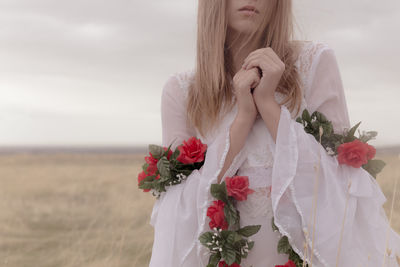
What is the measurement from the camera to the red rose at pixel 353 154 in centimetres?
205

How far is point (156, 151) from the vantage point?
234 centimetres

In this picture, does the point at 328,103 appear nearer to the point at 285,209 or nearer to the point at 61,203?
the point at 285,209

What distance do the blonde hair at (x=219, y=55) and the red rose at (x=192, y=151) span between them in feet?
0.50

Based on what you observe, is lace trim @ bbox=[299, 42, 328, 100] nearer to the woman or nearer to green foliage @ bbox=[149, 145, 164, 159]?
the woman

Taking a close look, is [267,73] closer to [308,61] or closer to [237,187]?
[308,61]

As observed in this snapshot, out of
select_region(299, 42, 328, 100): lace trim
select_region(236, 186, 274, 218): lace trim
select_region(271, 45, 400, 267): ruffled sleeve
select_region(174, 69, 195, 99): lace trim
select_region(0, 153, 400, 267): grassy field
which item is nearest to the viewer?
select_region(271, 45, 400, 267): ruffled sleeve

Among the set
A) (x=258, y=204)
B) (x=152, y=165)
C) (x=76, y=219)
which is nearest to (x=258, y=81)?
(x=258, y=204)

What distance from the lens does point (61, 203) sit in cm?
988

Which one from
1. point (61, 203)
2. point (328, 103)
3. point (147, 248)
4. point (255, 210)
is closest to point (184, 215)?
point (255, 210)

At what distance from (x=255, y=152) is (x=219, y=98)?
39 cm

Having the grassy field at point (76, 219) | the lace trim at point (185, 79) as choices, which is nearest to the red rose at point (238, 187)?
the lace trim at point (185, 79)

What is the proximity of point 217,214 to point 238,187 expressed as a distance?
157 mm

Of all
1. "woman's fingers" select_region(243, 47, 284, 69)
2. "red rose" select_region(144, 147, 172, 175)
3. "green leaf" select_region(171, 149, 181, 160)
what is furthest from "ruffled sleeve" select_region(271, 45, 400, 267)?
"red rose" select_region(144, 147, 172, 175)

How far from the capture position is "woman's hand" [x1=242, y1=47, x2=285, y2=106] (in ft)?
6.96
